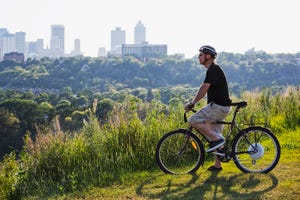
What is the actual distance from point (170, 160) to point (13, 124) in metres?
44.5

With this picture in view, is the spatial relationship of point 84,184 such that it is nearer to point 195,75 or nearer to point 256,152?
point 256,152

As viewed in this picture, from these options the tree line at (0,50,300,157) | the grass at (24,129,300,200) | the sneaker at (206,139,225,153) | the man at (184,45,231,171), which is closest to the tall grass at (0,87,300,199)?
the grass at (24,129,300,200)

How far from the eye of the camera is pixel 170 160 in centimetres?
712

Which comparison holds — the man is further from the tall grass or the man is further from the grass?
the tall grass

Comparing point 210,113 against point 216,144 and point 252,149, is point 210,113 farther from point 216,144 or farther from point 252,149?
point 252,149

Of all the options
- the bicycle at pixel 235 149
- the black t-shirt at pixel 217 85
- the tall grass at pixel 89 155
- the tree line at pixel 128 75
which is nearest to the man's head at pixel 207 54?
the black t-shirt at pixel 217 85

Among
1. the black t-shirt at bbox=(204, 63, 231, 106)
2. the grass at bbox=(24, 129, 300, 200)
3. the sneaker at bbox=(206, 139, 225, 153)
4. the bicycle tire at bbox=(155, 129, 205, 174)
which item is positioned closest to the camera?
the grass at bbox=(24, 129, 300, 200)

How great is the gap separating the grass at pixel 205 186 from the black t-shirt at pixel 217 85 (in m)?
1.08

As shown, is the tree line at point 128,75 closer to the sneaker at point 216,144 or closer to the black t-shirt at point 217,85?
the sneaker at point 216,144

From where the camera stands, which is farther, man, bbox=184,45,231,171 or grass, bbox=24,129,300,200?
man, bbox=184,45,231,171

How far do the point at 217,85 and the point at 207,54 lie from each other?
0.45m

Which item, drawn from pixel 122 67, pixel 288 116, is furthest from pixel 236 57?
pixel 288 116

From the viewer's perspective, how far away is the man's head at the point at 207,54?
6.43 meters

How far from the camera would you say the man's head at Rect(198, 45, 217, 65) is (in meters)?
6.43
